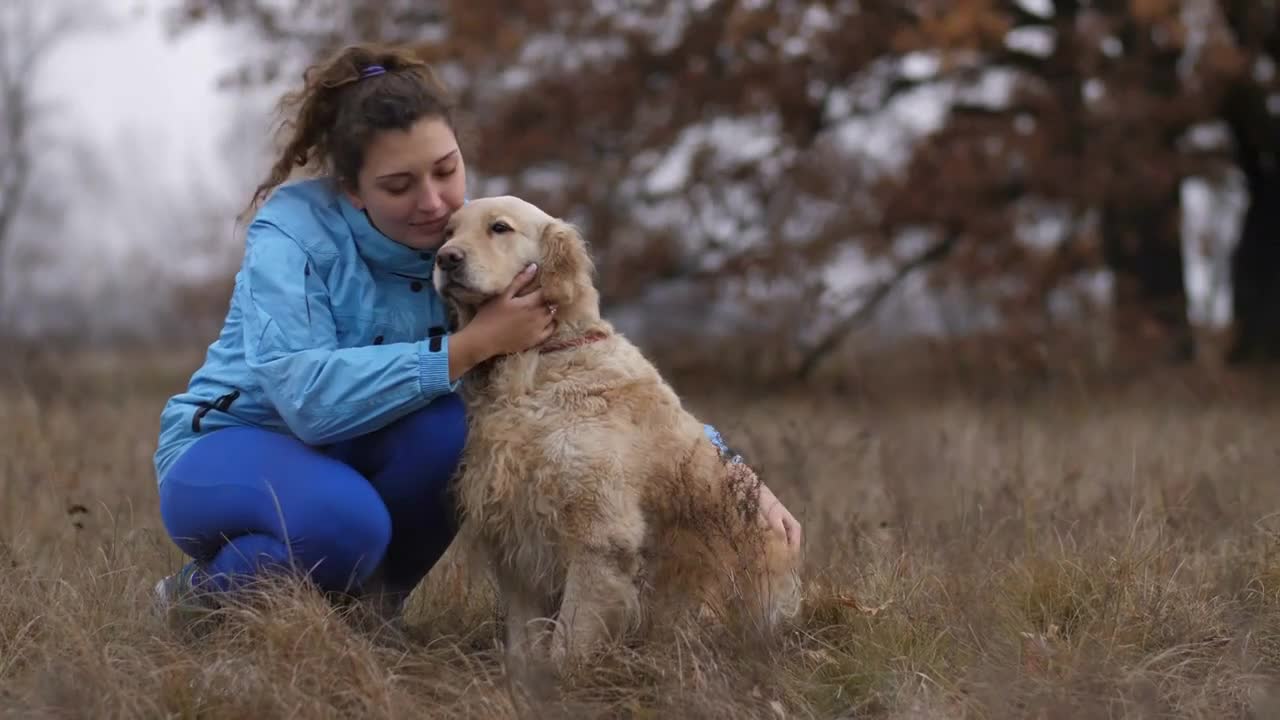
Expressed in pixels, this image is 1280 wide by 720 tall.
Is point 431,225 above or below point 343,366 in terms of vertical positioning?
above

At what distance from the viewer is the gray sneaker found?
2928mm

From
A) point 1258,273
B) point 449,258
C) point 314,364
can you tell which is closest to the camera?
point 314,364

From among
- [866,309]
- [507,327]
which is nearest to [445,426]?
[507,327]

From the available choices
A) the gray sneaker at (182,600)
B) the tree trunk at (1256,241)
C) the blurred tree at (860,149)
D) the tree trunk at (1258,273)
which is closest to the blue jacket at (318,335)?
the gray sneaker at (182,600)

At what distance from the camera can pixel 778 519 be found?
3275mm

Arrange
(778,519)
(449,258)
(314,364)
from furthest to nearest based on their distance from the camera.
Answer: (778,519)
(449,258)
(314,364)

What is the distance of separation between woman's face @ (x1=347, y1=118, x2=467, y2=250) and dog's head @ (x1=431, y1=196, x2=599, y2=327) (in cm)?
6

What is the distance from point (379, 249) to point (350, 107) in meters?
0.36

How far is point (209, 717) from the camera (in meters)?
2.40

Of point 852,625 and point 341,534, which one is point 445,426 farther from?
point 852,625

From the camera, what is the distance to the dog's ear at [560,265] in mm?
3100

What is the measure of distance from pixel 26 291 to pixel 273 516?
40.5m

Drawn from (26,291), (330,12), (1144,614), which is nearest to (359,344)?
(1144,614)

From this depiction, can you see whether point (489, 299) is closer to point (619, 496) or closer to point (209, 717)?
point (619, 496)
